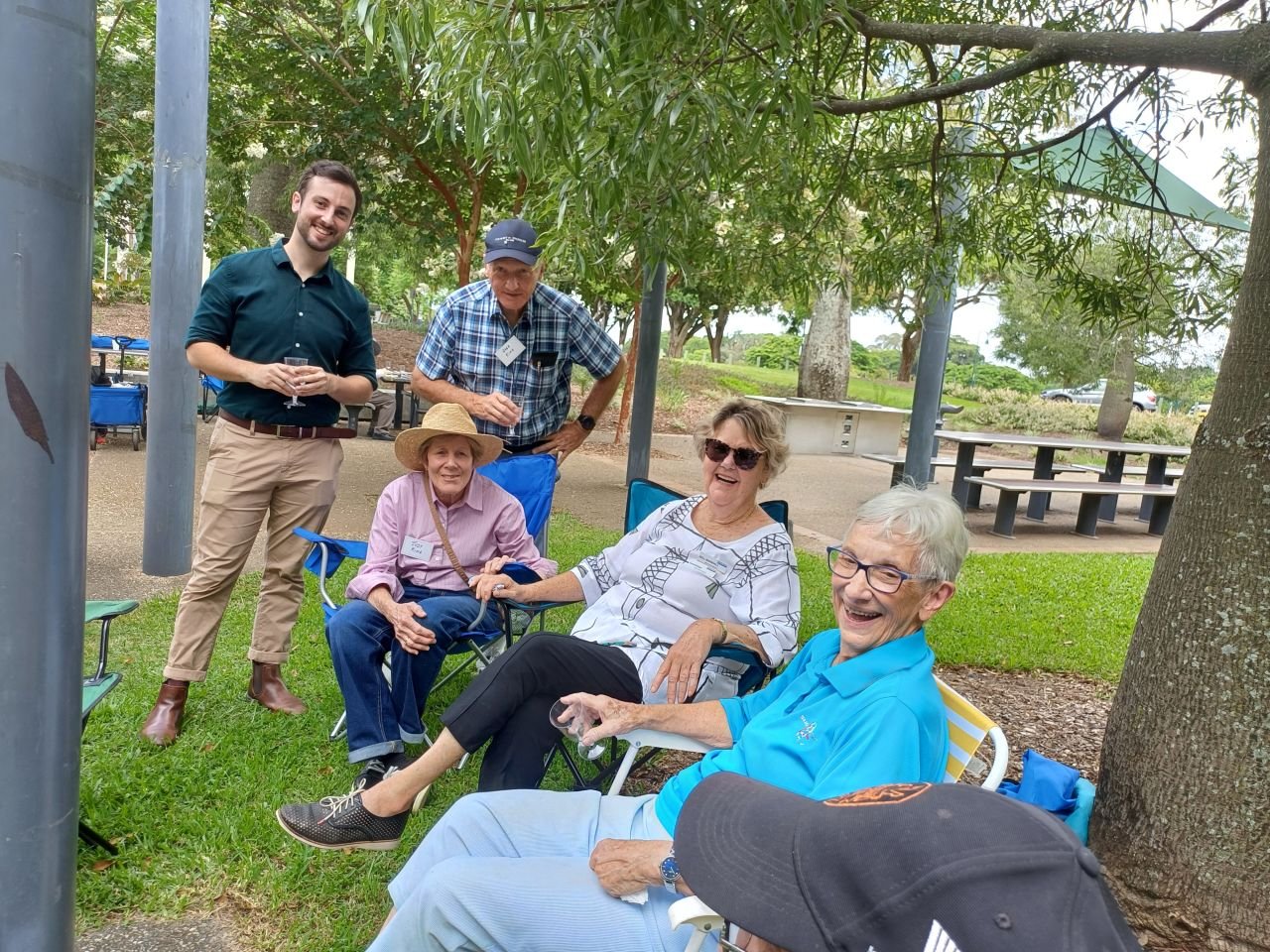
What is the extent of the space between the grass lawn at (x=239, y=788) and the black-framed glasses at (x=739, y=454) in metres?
1.31

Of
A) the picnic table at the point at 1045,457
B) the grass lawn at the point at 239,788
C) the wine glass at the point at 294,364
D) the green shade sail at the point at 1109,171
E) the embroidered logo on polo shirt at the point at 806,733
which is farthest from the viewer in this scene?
the picnic table at the point at 1045,457

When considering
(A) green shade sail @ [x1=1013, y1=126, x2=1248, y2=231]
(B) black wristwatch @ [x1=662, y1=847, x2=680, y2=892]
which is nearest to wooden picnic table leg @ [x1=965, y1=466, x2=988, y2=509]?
(A) green shade sail @ [x1=1013, y1=126, x2=1248, y2=231]

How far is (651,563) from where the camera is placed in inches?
124

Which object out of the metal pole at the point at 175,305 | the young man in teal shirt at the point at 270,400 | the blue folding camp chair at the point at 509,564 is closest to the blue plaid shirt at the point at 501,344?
the blue folding camp chair at the point at 509,564

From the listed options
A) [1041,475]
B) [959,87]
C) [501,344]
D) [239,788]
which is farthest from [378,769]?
[1041,475]

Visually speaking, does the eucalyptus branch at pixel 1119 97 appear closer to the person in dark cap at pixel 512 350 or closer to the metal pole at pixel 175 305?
the person in dark cap at pixel 512 350

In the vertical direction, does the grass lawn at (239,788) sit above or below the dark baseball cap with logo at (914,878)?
below

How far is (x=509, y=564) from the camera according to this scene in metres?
3.46

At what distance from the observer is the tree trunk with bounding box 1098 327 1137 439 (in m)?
17.4

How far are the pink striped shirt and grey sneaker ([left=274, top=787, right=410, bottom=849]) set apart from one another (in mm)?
861

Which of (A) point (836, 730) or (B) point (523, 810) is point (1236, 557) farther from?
(B) point (523, 810)

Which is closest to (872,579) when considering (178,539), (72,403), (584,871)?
(584,871)

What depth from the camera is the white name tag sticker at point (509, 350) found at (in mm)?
4211

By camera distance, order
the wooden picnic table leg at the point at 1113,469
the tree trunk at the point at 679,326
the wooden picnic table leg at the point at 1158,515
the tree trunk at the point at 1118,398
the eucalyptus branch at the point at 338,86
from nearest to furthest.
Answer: the eucalyptus branch at the point at 338,86 < the wooden picnic table leg at the point at 1158,515 < the wooden picnic table leg at the point at 1113,469 < the tree trunk at the point at 1118,398 < the tree trunk at the point at 679,326
